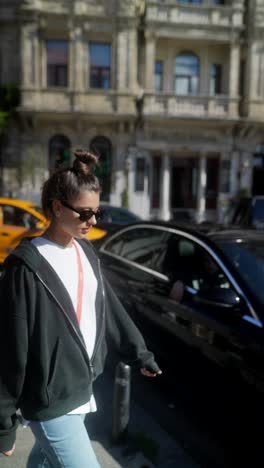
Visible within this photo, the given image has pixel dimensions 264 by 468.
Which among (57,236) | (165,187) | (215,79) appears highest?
(215,79)

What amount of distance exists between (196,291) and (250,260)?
502 mm

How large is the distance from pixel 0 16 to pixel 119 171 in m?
9.05

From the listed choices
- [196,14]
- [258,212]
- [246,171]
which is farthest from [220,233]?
[196,14]

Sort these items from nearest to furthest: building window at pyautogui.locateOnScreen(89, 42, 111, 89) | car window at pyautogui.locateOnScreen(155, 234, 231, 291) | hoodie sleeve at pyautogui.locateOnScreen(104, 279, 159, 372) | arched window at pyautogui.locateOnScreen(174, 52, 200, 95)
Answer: hoodie sleeve at pyautogui.locateOnScreen(104, 279, 159, 372) < car window at pyautogui.locateOnScreen(155, 234, 231, 291) < building window at pyautogui.locateOnScreen(89, 42, 111, 89) < arched window at pyautogui.locateOnScreen(174, 52, 200, 95)

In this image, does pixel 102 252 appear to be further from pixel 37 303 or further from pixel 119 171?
pixel 119 171

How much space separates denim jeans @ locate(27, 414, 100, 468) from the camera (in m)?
1.73

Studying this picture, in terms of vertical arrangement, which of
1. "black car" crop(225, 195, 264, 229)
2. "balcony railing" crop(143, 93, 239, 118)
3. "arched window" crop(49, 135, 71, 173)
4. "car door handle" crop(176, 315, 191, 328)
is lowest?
"car door handle" crop(176, 315, 191, 328)

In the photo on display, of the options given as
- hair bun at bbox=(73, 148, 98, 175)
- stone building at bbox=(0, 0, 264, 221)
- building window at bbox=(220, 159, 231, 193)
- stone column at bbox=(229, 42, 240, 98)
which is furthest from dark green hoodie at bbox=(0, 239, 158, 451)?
stone column at bbox=(229, 42, 240, 98)

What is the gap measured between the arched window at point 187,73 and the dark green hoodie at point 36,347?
20801 millimetres

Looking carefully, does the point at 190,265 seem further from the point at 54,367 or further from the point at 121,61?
the point at 121,61

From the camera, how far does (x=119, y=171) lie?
20312 millimetres

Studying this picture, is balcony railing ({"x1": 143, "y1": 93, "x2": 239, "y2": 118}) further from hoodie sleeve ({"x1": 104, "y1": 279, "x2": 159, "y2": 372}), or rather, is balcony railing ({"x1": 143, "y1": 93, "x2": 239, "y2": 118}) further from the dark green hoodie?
the dark green hoodie

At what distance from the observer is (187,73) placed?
21.2 m

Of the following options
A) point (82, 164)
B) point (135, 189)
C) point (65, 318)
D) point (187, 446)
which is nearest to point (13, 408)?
point (65, 318)
